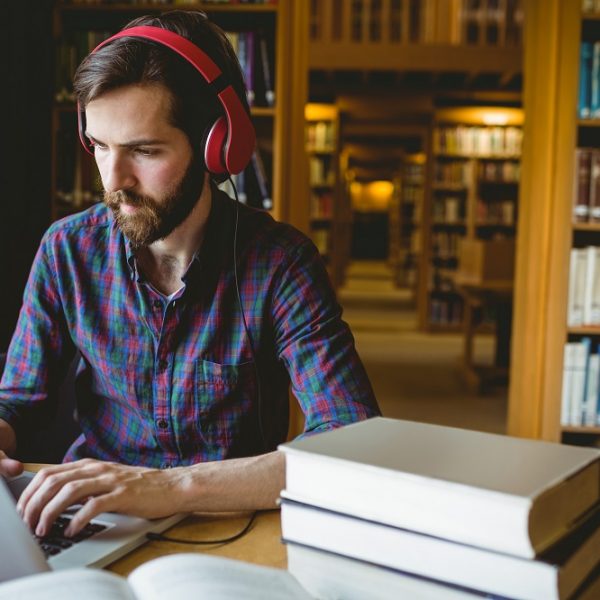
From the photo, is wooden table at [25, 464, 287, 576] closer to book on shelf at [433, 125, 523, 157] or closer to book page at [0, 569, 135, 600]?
book page at [0, 569, 135, 600]

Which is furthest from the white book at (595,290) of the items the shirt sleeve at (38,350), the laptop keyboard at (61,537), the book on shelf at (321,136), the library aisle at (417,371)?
the book on shelf at (321,136)

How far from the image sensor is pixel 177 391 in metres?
1.16

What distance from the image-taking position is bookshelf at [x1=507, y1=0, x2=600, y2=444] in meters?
2.97

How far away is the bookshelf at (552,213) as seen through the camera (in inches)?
117

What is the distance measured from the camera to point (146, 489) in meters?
0.80

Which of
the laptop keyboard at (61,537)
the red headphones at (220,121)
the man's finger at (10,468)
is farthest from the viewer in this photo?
the red headphones at (220,121)

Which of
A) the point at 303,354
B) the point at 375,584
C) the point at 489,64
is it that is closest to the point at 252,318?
the point at 303,354

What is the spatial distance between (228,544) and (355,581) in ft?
0.67

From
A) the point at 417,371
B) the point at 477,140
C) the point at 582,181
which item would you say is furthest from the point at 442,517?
the point at 477,140

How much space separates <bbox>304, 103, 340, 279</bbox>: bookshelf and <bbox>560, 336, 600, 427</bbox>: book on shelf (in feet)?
15.4

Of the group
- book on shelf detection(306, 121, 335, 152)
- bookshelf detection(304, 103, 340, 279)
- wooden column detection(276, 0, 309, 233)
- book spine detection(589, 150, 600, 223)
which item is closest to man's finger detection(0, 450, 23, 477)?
wooden column detection(276, 0, 309, 233)

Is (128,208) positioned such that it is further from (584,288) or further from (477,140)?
(477,140)

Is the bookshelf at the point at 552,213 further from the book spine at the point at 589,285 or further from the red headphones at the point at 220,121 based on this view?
the red headphones at the point at 220,121

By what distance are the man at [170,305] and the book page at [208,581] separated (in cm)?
53
